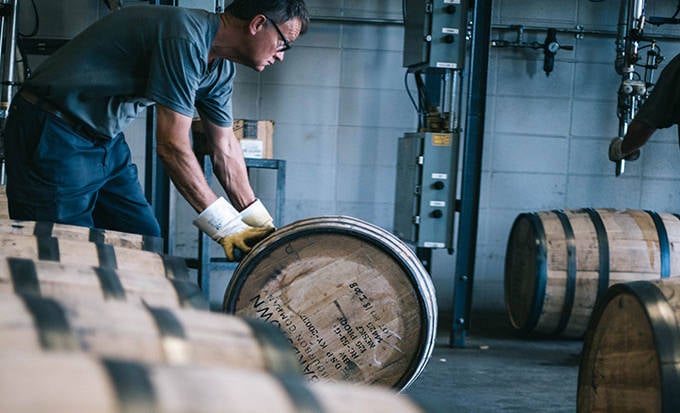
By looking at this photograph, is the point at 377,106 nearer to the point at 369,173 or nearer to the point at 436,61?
the point at 369,173

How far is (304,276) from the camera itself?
266 cm

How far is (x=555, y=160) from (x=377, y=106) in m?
1.50

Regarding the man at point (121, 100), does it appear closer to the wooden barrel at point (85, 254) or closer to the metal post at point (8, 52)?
the wooden barrel at point (85, 254)

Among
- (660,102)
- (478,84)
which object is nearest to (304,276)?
(660,102)

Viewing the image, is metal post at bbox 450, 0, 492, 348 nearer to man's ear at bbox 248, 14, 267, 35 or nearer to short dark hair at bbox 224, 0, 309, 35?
short dark hair at bbox 224, 0, 309, 35

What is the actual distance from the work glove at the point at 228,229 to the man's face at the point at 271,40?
0.49 m

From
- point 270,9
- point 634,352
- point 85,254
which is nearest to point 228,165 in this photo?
point 270,9

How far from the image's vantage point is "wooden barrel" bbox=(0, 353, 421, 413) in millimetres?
758

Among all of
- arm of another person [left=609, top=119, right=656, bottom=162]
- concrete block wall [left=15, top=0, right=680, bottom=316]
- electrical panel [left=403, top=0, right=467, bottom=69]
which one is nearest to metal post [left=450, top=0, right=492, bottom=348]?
electrical panel [left=403, top=0, right=467, bottom=69]

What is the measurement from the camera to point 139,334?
107cm

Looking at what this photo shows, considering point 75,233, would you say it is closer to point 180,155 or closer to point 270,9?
point 180,155

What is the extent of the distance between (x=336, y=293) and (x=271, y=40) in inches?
34.8

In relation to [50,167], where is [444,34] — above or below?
above

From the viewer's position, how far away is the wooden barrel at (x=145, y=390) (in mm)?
758
